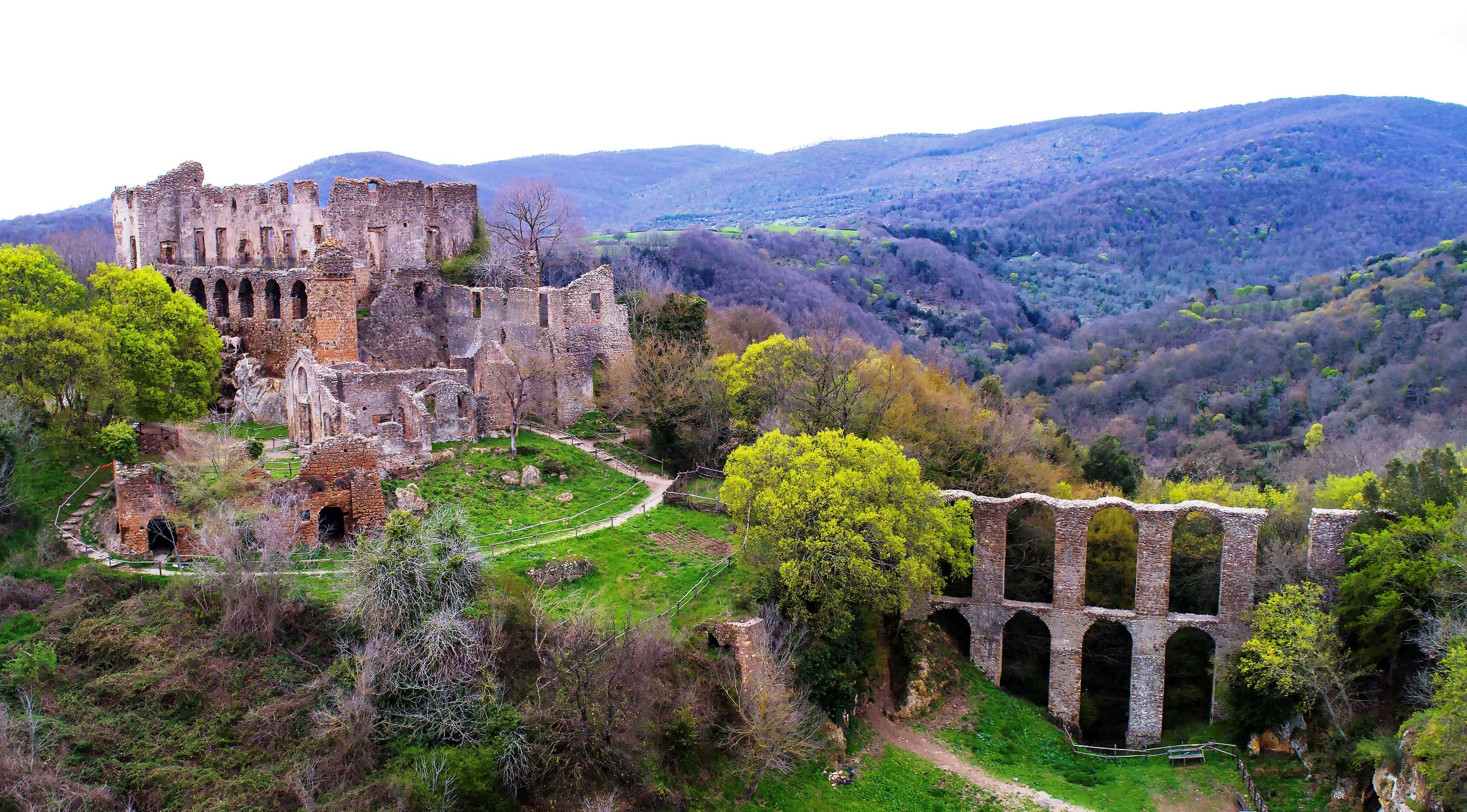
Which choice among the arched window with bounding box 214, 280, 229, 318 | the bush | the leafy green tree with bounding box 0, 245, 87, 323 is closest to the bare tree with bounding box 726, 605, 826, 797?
the bush

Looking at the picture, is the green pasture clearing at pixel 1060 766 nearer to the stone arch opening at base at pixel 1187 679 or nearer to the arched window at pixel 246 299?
the stone arch opening at base at pixel 1187 679

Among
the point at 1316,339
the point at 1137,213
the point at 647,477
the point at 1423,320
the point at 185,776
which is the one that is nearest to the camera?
the point at 185,776

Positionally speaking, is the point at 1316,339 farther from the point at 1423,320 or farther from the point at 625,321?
the point at 625,321

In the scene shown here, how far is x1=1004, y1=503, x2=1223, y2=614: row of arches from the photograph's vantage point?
111 feet

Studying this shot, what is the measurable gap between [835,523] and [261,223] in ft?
87.2

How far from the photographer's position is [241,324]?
124 ft

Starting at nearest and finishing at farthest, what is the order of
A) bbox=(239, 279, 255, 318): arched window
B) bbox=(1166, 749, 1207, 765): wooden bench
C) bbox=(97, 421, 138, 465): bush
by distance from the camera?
bbox=(97, 421, 138, 465): bush → bbox=(1166, 749, 1207, 765): wooden bench → bbox=(239, 279, 255, 318): arched window

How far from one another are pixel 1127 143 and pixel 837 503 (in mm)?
151987

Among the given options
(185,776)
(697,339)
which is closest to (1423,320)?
(697,339)

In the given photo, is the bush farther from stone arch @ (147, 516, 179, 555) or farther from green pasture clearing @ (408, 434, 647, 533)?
green pasture clearing @ (408, 434, 647, 533)

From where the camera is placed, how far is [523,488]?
1233 inches

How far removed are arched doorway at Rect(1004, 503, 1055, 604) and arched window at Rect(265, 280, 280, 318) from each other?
2731 centimetres

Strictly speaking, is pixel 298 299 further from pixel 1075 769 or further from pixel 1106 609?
pixel 1075 769

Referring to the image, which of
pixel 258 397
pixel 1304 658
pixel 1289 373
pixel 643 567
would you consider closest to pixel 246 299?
pixel 258 397
